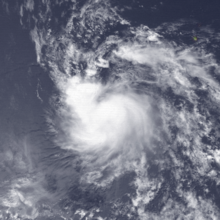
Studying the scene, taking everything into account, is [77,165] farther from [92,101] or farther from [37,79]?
[37,79]

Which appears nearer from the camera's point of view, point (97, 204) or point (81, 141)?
point (97, 204)

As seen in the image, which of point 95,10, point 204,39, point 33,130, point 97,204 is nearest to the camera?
point 97,204

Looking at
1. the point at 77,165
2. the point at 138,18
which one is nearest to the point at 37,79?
the point at 77,165

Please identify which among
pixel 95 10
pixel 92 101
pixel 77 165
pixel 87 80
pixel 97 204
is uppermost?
pixel 95 10

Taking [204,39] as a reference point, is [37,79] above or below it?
below

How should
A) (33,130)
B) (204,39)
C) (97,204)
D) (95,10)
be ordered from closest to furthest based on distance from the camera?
(97,204) < (33,130) < (204,39) < (95,10)

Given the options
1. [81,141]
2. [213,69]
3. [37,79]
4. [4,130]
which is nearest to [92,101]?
[81,141]

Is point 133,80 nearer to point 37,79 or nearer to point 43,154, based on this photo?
point 37,79
